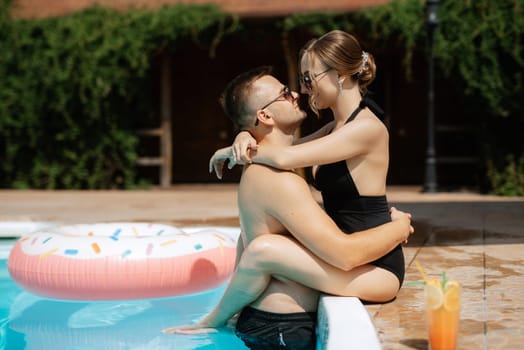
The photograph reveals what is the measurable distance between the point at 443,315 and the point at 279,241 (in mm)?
791

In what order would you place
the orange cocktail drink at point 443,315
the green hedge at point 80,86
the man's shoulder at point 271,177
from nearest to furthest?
the orange cocktail drink at point 443,315, the man's shoulder at point 271,177, the green hedge at point 80,86

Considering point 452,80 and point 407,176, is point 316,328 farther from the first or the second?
point 407,176

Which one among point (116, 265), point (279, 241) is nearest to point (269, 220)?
point (279, 241)

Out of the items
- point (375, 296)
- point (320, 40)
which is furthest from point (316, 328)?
point (320, 40)

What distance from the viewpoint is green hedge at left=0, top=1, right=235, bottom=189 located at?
1052 cm

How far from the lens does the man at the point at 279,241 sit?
275 centimetres

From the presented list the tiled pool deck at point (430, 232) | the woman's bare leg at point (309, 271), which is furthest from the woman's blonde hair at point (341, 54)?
the tiled pool deck at point (430, 232)

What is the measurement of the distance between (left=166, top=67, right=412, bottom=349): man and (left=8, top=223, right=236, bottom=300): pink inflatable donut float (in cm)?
100

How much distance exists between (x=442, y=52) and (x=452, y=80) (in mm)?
499

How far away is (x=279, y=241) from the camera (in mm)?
2779

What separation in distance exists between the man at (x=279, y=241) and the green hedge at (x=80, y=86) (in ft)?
25.0

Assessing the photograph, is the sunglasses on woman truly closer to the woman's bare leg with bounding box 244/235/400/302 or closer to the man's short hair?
the man's short hair

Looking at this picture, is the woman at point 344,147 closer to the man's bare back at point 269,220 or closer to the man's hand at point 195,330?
the man's bare back at point 269,220

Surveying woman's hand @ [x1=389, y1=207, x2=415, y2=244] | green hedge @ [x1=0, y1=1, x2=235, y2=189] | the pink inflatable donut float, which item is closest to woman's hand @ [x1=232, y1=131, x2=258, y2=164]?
woman's hand @ [x1=389, y1=207, x2=415, y2=244]
